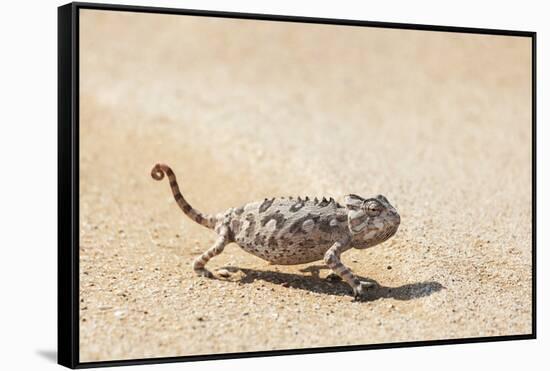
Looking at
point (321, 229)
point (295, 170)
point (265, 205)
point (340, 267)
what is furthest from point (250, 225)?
point (295, 170)

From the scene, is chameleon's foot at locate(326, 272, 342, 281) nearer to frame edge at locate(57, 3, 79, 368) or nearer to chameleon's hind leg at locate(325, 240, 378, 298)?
chameleon's hind leg at locate(325, 240, 378, 298)

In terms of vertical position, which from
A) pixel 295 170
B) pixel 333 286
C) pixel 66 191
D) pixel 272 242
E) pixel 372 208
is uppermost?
pixel 295 170

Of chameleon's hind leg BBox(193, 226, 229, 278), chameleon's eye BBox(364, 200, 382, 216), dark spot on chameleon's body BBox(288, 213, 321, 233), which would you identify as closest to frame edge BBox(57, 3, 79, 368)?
chameleon's hind leg BBox(193, 226, 229, 278)

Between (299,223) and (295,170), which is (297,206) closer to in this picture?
(299,223)

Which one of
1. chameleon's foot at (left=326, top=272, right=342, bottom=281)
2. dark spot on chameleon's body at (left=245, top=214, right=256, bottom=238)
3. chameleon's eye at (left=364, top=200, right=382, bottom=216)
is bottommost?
chameleon's foot at (left=326, top=272, right=342, bottom=281)

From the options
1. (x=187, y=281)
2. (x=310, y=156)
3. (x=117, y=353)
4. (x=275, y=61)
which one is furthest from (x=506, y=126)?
(x=117, y=353)
